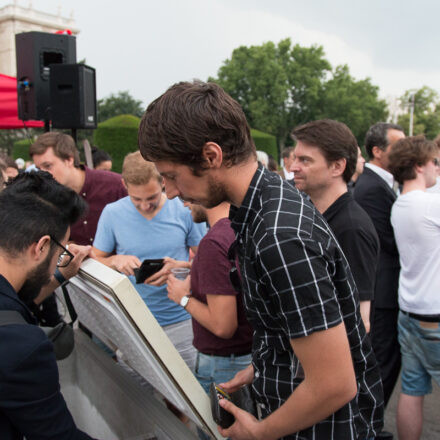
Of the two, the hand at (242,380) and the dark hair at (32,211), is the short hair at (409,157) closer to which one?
the hand at (242,380)

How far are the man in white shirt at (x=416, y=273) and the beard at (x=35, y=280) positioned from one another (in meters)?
1.91

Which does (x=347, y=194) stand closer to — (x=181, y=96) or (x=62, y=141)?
(x=181, y=96)

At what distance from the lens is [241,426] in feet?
3.85

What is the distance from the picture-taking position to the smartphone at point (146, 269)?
7.01ft

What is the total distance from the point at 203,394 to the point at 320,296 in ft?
1.53

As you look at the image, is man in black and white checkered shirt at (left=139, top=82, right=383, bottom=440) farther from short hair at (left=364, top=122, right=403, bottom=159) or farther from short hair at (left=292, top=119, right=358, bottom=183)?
short hair at (left=364, top=122, right=403, bottom=159)

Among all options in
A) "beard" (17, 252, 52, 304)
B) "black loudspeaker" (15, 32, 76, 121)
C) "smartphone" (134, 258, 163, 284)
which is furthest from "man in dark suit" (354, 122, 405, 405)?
"black loudspeaker" (15, 32, 76, 121)

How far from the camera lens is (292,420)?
1.07m

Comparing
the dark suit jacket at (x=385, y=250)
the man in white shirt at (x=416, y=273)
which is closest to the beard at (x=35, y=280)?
the man in white shirt at (x=416, y=273)

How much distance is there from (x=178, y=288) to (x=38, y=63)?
4568 mm

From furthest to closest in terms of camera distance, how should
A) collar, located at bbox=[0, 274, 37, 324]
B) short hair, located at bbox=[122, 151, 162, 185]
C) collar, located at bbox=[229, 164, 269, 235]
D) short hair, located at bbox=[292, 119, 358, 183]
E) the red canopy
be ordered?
the red canopy < short hair, located at bbox=[122, 151, 162, 185] < short hair, located at bbox=[292, 119, 358, 183] < collar, located at bbox=[0, 274, 37, 324] < collar, located at bbox=[229, 164, 269, 235]

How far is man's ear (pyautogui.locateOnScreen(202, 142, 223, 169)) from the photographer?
105 centimetres

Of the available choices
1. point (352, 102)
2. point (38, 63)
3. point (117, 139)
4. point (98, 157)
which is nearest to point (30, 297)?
point (38, 63)

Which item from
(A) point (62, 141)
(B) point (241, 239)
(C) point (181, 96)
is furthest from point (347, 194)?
(A) point (62, 141)
